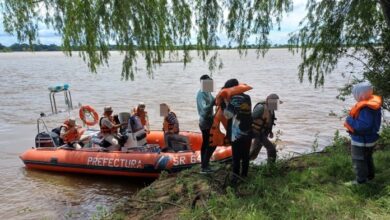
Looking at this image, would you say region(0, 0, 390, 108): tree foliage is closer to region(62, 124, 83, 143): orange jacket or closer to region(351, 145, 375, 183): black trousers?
region(351, 145, 375, 183): black trousers

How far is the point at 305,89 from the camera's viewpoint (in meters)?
25.5

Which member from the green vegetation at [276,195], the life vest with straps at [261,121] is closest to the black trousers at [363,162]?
the green vegetation at [276,195]

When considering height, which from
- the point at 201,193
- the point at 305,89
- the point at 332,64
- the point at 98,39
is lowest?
the point at 305,89

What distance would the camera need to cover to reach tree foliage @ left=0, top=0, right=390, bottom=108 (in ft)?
18.1

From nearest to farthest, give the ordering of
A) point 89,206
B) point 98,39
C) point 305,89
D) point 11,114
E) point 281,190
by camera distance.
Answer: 1. point 281,190
2. point 98,39
3. point 89,206
4. point 11,114
5. point 305,89

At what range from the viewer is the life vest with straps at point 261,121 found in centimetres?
666

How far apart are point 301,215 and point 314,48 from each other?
361 centimetres

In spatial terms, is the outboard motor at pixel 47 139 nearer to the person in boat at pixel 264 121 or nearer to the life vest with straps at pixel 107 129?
the life vest with straps at pixel 107 129

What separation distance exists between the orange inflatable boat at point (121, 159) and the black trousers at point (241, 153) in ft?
9.41

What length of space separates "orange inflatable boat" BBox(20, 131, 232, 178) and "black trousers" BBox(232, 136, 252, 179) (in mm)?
2867

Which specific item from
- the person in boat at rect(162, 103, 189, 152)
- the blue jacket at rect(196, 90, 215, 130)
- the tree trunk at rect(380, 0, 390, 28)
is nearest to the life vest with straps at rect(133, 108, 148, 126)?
the person in boat at rect(162, 103, 189, 152)

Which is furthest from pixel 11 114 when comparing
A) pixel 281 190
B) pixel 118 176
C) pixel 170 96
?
pixel 281 190

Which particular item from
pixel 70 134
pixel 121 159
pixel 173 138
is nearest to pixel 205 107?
pixel 173 138

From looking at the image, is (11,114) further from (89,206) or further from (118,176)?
(89,206)
